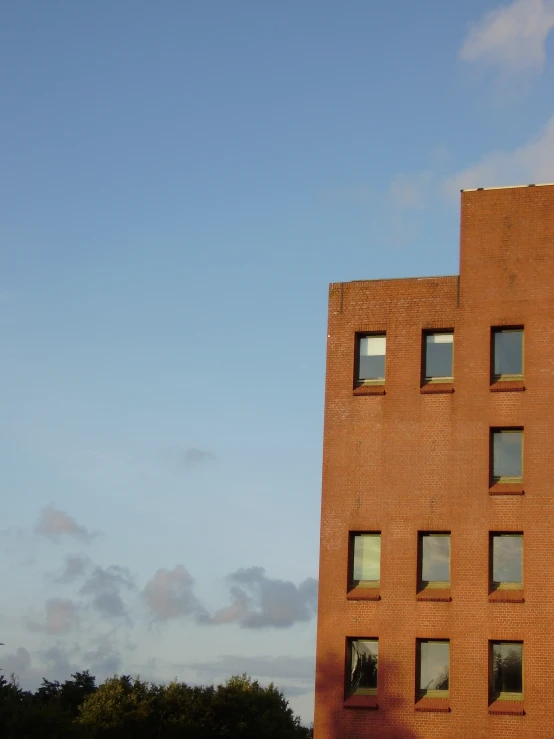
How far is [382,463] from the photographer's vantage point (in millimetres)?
42531

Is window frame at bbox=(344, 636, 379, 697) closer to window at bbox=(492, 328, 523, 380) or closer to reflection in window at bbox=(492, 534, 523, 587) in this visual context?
reflection in window at bbox=(492, 534, 523, 587)

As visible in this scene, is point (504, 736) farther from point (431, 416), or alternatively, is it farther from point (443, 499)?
point (431, 416)

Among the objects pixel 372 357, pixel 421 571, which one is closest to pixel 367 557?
pixel 421 571

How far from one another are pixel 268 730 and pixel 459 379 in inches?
2098

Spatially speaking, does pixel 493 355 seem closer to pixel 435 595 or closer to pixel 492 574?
pixel 492 574

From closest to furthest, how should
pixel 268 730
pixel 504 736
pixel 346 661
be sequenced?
pixel 504 736 → pixel 346 661 → pixel 268 730

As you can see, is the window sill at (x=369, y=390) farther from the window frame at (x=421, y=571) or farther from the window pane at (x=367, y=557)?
the window frame at (x=421, y=571)

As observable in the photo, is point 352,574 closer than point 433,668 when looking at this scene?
No

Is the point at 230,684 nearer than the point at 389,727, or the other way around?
the point at 389,727

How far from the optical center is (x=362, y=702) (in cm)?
4019

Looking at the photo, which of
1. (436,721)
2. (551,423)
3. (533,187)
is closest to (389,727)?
(436,721)

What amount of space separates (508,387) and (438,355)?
10.1 ft

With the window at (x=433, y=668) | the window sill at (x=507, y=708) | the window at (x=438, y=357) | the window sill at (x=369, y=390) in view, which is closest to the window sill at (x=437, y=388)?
the window at (x=438, y=357)

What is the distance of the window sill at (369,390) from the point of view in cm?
4316
